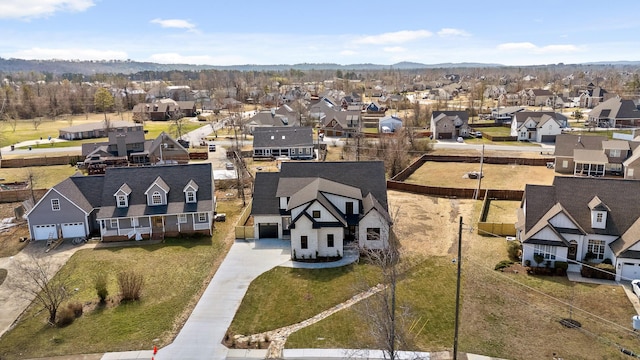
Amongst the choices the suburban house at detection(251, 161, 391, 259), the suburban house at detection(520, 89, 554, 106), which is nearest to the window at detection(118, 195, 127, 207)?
the suburban house at detection(251, 161, 391, 259)

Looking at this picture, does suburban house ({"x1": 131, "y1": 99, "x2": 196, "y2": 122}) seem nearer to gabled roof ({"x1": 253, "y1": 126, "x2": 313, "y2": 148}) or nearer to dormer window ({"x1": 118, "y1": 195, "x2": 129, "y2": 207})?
gabled roof ({"x1": 253, "y1": 126, "x2": 313, "y2": 148})

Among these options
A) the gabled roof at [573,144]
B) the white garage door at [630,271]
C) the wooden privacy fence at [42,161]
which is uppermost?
the gabled roof at [573,144]

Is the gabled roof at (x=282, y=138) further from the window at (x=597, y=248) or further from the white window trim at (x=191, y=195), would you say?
the window at (x=597, y=248)

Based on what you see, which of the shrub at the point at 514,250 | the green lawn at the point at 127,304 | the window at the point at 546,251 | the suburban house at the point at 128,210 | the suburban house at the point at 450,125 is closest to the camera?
the green lawn at the point at 127,304

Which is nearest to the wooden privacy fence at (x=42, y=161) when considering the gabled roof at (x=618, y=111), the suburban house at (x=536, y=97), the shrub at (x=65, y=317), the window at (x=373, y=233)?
the shrub at (x=65, y=317)

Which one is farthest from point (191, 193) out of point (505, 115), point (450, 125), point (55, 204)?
point (505, 115)

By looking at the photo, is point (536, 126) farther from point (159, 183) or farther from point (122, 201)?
point (122, 201)
